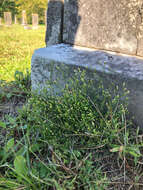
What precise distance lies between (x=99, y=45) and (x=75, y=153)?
1.21 m

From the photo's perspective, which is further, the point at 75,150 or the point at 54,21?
the point at 54,21

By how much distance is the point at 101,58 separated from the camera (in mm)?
1889

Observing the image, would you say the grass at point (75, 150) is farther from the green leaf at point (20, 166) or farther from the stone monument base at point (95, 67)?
the stone monument base at point (95, 67)

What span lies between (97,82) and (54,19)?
42.2 inches

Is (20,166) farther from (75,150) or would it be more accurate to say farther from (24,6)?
(24,6)

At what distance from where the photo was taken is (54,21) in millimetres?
2330

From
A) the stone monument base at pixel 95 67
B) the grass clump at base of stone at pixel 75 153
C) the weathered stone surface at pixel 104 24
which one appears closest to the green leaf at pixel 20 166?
the grass clump at base of stone at pixel 75 153

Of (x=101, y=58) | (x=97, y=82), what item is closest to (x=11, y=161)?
(x=97, y=82)

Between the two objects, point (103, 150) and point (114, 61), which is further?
point (114, 61)

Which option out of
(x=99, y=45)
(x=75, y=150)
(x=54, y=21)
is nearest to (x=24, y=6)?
(x=54, y=21)

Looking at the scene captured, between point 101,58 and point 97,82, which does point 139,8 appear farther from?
point 97,82

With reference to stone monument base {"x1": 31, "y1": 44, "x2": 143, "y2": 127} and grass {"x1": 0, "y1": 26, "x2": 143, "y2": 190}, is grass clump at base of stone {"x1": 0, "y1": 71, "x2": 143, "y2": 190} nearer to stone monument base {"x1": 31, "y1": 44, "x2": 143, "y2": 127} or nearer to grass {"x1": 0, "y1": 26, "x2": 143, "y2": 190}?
grass {"x1": 0, "y1": 26, "x2": 143, "y2": 190}

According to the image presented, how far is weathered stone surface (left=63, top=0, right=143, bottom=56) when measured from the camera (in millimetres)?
1863

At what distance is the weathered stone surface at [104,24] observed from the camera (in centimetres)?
186
